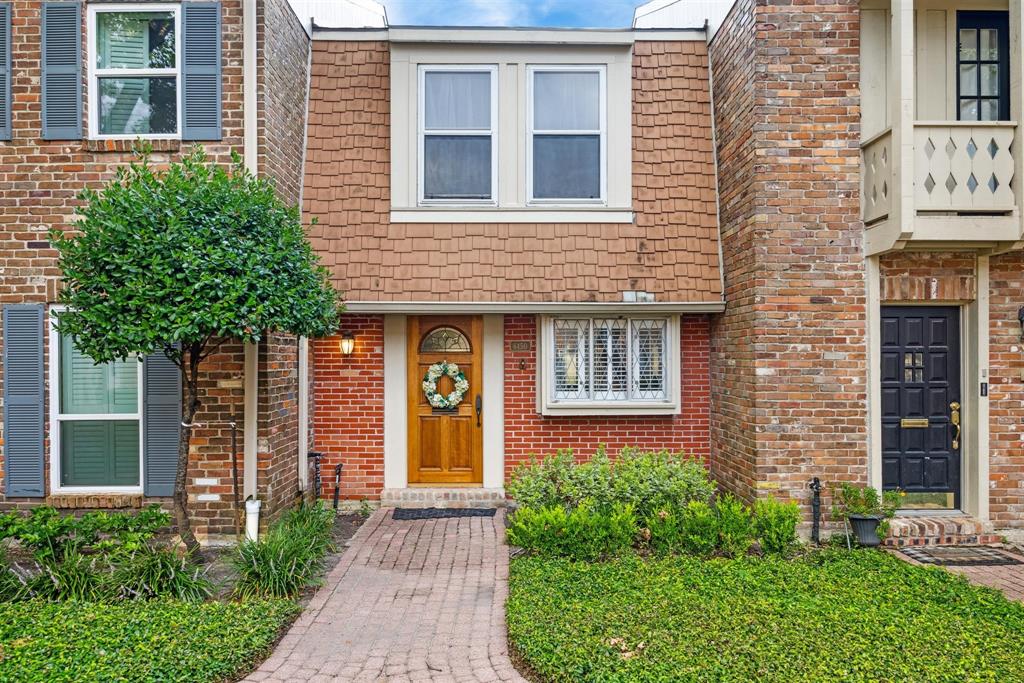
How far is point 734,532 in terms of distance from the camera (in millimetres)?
5578

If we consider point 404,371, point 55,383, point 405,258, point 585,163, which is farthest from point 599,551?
point 55,383

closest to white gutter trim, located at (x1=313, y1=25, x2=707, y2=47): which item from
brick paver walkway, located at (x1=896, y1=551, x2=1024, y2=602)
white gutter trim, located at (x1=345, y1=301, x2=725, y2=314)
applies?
white gutter trim, located at (x1=345, y1=301, x2=725, y2=314)

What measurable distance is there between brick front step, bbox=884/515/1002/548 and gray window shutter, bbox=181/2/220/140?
7.66m

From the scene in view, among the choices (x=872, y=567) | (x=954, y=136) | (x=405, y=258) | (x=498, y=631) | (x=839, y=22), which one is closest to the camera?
(x=498, y=631)

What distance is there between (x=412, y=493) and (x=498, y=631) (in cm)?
328

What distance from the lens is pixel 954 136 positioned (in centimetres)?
577

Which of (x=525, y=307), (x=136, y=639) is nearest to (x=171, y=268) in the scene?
(x=136, y=639)

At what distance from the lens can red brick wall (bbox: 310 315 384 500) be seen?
744cm

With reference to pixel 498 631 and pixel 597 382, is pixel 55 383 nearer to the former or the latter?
pixel 498 631

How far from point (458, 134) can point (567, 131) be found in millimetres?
1271

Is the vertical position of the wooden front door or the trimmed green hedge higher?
the wooden front door

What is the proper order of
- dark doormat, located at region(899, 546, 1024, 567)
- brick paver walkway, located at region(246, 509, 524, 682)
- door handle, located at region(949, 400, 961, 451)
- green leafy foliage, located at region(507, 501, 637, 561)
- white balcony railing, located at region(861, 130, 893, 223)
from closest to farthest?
1. brick paver walkway, located at region(246, 509, 524, 682)
2. green leafy foliage, located at region(507, 501, 637, 561)
3. dark doormat, located at region(899, 546, 1024, 567)
4. white balcony railing, located at region(861, 130, 893, 223)
5. door handle, located at region(949, 400, 961, 451)

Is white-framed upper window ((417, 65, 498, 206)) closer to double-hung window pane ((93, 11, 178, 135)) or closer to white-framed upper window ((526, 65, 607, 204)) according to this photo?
white-framed upper window ((526, 65, 607, 204))

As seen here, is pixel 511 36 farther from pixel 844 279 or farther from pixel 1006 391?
pixel 1006 391
